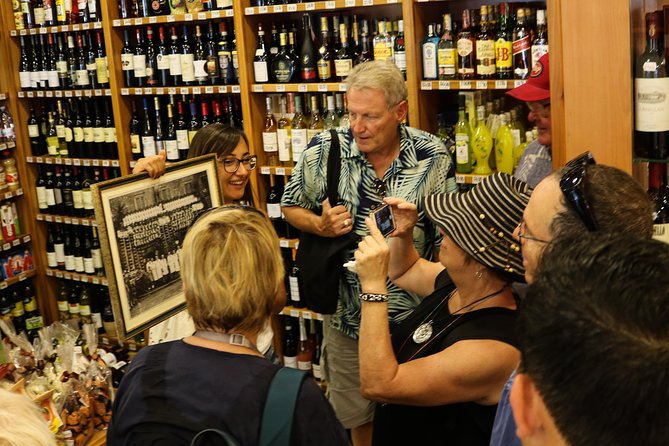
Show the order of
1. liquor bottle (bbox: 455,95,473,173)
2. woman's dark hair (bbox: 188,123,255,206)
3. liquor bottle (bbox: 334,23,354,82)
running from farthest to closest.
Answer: liquor bottle (bbox: 334,23,354,82) < liquor bottle (bbox: 455,95,473,173) < woman's dark hair (bbox: 188,123,255,206)

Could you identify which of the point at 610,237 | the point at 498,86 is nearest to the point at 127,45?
the point at 498,86

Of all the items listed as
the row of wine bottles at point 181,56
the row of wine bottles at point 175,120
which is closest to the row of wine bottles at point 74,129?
the row of wine bottles at point 175,120

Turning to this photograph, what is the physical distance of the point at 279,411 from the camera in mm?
1422

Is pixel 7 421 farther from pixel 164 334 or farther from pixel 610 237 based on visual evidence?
pixel 164 334

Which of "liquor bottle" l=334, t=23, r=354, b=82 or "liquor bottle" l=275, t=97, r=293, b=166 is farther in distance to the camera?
"liquor bottle" l=275, t=97, r=293, b=166

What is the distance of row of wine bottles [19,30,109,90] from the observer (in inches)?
205

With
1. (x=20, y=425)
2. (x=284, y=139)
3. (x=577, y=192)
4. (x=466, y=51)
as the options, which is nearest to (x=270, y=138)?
(x=284, y=139)

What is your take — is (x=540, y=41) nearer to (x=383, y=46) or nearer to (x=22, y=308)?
(x=383, y=46)

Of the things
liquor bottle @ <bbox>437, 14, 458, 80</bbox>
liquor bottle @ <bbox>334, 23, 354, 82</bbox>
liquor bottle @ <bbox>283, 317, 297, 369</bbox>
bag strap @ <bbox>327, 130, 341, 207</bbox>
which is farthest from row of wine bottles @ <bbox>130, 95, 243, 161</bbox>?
bag strap @ <bbox>327, 130, 341, 207</bbox>

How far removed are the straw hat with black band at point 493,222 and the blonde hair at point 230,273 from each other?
1.58 ft

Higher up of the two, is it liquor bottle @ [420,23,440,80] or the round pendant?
liquor bottle @ [420,23,440,80]

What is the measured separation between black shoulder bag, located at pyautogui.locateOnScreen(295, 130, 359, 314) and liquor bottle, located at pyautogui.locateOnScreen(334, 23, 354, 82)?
1.09 metres

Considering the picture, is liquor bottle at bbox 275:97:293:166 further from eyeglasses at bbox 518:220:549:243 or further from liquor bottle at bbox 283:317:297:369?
eyeglasses at bbox 518:220:549:243

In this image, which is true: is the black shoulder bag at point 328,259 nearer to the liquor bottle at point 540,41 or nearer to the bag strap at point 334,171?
the bag strap at point 334,171
